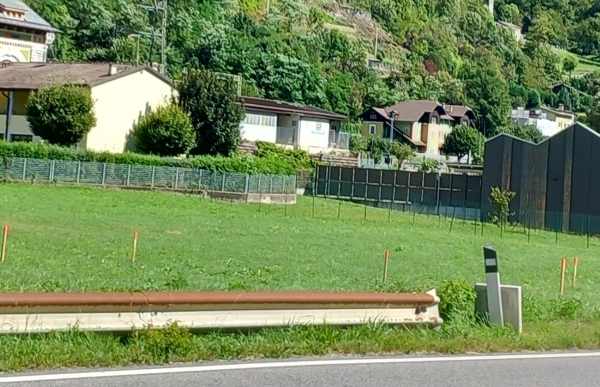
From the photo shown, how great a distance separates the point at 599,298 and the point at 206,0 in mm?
134384

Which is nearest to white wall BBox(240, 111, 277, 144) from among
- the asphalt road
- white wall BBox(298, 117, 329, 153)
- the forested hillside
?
white wall BBox(298, 117, 329, 153)

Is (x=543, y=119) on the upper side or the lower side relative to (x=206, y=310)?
upper

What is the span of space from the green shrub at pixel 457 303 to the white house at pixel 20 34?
83.1 m

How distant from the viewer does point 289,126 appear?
9488cm

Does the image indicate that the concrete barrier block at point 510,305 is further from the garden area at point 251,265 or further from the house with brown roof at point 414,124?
the house with brown roof at point 414,124

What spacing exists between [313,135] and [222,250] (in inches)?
2760

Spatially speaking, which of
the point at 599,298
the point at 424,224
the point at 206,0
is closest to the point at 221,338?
the point at 599,298

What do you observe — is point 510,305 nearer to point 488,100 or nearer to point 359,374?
point 359,374

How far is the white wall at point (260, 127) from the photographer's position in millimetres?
90812

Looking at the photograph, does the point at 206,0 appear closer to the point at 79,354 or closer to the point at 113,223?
the point at 113,223

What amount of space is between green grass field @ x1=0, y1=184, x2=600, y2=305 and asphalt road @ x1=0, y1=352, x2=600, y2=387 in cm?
544

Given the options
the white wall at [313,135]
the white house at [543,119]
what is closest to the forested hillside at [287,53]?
the white house at [543,119]

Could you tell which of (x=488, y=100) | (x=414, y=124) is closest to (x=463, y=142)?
(x=414, y=124)

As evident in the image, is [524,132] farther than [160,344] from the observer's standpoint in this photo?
Yes
